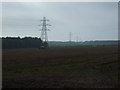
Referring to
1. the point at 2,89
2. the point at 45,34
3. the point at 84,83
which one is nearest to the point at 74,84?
the point at 84,83

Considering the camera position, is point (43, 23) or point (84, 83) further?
point (43, 23)

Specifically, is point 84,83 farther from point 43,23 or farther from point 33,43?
point 33,43

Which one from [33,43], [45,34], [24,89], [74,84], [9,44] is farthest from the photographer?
[33,43]

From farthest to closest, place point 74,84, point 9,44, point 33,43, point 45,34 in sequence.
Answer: point 33,43, point 9,44, point 45,34, point 74,84

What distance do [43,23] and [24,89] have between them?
57075mm

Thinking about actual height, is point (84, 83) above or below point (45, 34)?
below

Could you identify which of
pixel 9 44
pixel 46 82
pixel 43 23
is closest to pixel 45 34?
pixel 43 23

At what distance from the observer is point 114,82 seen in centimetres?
1070

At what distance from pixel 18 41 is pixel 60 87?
301 ft

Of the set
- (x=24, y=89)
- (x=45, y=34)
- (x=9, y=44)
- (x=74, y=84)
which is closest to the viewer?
(x=24, y=89)

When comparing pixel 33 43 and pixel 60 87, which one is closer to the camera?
pixel 60 87

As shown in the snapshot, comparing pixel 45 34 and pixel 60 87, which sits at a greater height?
pixel 45 34

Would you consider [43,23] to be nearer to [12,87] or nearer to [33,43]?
[33,43]

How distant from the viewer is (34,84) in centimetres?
1030
